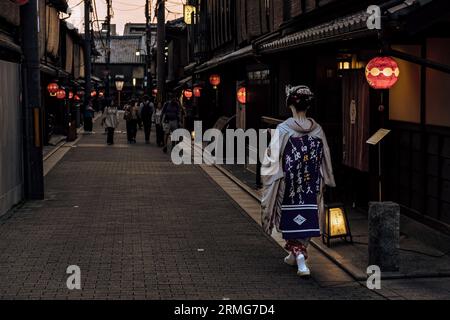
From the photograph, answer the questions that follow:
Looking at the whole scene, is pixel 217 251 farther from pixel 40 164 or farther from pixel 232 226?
pixel 40 164

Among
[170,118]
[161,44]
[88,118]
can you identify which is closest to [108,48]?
[88,118]

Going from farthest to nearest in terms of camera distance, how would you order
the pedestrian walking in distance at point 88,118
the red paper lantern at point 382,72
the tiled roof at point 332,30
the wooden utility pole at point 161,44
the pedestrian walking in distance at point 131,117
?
the pedestrian walking in distance at point 88,118 → the wooden utility pole at point 161,44 → the pedestrian walking in distance at point 131,117 → the tiled roof at point 332,30 → the red paper lantern at point 382,72

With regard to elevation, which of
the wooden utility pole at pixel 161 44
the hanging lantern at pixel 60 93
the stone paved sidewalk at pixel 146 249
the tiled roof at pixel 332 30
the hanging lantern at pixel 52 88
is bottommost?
the stone paved sidewalk at pixel 146 249

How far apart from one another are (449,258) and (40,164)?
8.73 metres

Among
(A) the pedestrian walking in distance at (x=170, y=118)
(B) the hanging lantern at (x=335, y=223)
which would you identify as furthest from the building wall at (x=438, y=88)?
(A) the pedestrian walking in distance at (x=170, y=118)

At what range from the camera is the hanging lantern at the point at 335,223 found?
10172mm

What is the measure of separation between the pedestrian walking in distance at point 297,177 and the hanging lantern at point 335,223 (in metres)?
1.41

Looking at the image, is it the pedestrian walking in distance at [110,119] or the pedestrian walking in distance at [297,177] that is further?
the pedestrian walking in distance at [110,119]

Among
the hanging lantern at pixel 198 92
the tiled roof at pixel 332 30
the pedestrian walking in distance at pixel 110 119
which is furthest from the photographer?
the hanging lantern at pixel 198 92

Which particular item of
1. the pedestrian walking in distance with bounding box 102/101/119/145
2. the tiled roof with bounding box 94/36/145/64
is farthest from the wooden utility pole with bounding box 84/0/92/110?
the tiled roof with bounding box 94/36/145/64

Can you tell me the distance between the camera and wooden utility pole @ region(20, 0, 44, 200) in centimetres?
1484

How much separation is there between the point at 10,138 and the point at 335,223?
6.79 metres

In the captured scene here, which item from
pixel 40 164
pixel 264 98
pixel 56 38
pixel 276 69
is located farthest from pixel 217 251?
pixel 56 38

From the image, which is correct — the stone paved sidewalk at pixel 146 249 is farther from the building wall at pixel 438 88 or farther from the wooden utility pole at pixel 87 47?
the wooden utility pole at pixel 87 47
